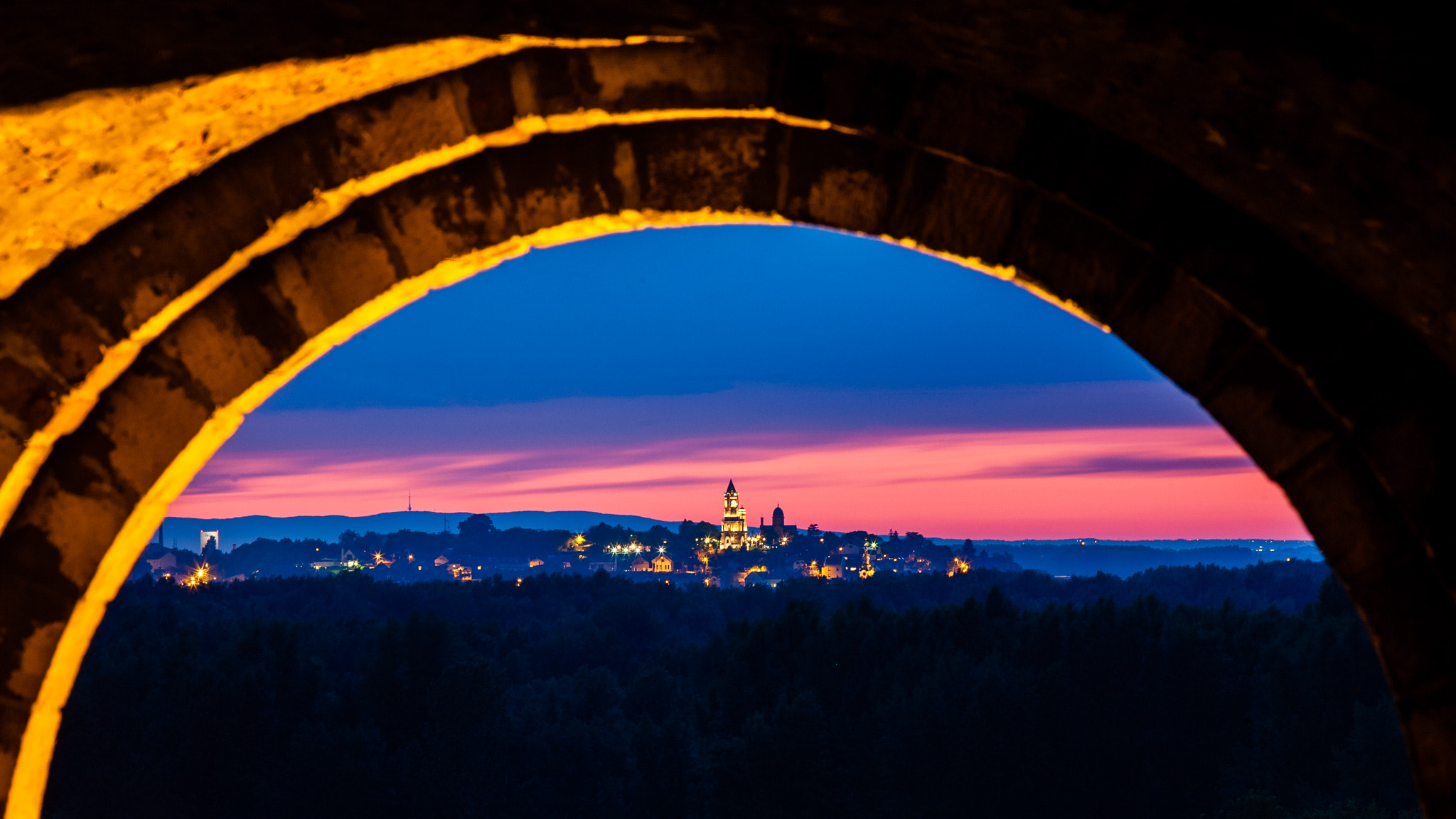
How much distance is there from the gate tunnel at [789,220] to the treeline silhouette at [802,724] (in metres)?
29.6

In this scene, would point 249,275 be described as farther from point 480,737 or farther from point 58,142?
point 480,737

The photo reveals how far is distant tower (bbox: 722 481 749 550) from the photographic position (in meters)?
140

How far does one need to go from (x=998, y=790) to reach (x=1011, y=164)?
123 ft

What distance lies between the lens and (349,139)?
2.89m

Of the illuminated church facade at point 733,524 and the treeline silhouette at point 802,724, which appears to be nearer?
the treeline silhouette at point 802,724

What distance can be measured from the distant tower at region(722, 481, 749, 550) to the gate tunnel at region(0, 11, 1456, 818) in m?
138

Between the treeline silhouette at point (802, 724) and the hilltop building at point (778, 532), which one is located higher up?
the hilltop building at point (778, 532)

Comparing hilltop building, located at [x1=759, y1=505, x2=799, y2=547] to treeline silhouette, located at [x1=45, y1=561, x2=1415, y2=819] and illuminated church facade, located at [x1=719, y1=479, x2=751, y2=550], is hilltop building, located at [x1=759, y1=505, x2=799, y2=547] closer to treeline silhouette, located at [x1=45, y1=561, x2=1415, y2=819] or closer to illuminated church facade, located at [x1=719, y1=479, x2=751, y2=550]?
illuminated church facade, located at [x1=719, y1=479, x2=751, y2=550]

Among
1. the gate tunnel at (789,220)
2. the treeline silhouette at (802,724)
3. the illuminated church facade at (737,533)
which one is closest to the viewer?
the gate tunnel at (789,220)

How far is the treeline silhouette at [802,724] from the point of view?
111 ft

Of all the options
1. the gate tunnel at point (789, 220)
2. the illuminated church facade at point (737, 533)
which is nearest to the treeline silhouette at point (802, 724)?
the gate tunnel at point (789, 220)

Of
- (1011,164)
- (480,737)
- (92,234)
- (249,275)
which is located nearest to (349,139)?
(249,275)

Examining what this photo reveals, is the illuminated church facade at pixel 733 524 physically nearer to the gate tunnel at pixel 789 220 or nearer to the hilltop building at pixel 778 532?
the hilltop building at pixel 778 532

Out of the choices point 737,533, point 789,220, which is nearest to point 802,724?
point 789,220
